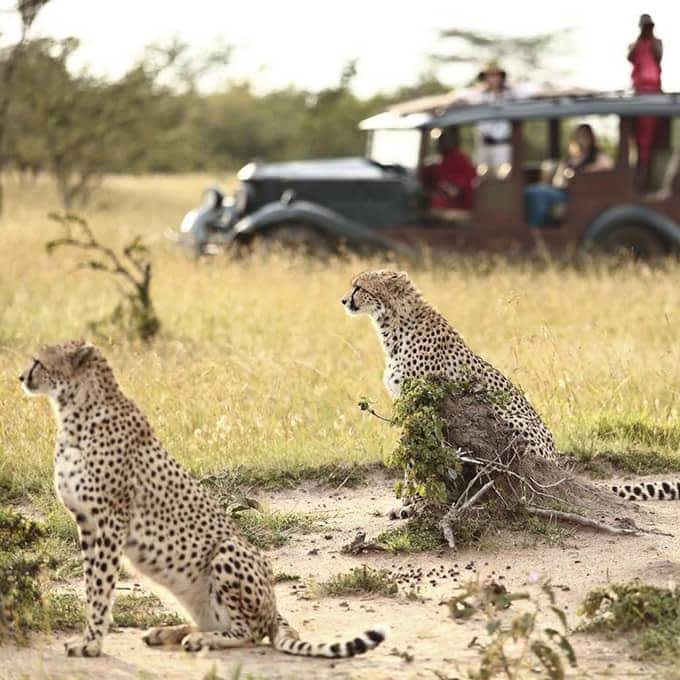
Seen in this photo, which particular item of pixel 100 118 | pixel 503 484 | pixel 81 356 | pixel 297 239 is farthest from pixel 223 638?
pixel 100 118

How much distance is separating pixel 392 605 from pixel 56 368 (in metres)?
1.52

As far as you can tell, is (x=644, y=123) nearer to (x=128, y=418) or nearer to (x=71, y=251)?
(x=71, y=251)

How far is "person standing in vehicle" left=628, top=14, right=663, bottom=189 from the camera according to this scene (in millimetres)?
14180

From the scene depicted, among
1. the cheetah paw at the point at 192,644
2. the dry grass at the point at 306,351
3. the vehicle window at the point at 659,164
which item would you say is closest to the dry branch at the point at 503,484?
the dry grass at the point at 306,351

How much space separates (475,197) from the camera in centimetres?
1383

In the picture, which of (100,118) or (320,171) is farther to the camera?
(100,118)

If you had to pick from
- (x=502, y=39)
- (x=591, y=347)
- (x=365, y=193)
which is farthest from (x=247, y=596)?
(x=502, y=39)

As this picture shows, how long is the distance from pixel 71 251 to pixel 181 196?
1425cm

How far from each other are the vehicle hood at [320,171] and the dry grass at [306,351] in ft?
4.03

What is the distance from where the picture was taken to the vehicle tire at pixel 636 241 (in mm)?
13977

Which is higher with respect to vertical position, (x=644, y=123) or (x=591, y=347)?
(x=644, y=123)

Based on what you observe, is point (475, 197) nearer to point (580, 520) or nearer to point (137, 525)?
point (580, 520)

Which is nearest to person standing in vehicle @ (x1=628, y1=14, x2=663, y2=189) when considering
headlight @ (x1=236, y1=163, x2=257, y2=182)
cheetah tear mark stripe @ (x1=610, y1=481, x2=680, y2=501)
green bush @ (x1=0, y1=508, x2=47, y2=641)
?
headlight @ (x1=236, y1=163, x2=257, y2=182)

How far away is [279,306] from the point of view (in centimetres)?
1174
